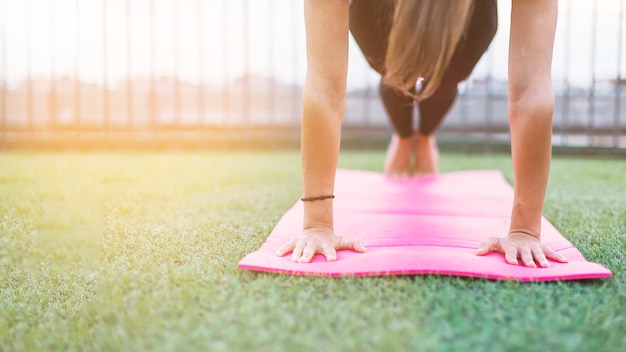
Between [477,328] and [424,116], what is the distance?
1.76 metres

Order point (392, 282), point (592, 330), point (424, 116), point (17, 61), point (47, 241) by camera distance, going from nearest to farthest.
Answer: point (592, 330) < point (392, 282) < point (47, 241) < point (424, 116) < point (17, 61)

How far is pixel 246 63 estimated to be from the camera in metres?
4.35

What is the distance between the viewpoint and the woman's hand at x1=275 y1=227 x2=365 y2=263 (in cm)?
98

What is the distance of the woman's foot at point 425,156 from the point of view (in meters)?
2.35

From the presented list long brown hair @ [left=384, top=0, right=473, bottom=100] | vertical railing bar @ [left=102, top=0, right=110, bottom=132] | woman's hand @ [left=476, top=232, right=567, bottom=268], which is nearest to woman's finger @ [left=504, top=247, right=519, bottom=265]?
woman's hand @ [left=476, top=232, right=567, bottom=268]

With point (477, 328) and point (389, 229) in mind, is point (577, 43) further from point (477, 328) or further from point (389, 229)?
point (477, 328)

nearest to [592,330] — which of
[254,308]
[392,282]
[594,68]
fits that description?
[392,282]

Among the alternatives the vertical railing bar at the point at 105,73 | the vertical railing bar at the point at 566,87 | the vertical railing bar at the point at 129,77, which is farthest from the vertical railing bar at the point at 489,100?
the vertical railing bar at the point at 105,73

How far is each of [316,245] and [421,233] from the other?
291 mm

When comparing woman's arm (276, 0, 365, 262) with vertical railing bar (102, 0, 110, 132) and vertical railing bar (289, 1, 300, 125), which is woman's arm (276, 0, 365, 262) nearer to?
vertical railing bar (289, 1, 300, 125)

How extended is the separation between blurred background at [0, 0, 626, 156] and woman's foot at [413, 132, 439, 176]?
58.7 inches

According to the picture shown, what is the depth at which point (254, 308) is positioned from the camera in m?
0.73

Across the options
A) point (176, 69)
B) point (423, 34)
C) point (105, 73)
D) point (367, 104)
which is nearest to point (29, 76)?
point (105, 73)

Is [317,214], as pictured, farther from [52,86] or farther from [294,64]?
[52,86]
